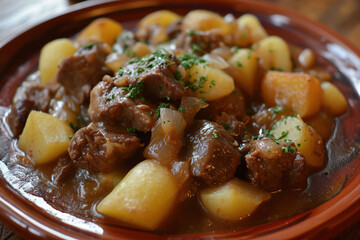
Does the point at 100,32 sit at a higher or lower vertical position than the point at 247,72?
higher

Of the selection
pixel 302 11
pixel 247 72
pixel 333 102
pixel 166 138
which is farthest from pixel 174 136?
pixel 302 11

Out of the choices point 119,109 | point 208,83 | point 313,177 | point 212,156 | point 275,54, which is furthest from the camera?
point 275,54

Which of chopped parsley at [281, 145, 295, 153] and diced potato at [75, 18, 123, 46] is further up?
diced potato at [75, 18, 123, 46]

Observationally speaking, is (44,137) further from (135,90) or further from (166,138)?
(166,138)

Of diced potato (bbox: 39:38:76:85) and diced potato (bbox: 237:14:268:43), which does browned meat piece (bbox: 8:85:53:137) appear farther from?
diced potato (bbox: 237:14:268:43)

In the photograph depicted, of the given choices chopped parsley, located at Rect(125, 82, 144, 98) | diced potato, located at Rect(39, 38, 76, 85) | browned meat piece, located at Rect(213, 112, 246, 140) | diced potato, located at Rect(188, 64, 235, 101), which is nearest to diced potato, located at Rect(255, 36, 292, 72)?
diced potato, located at Rect(188, 64, 235, 101)
